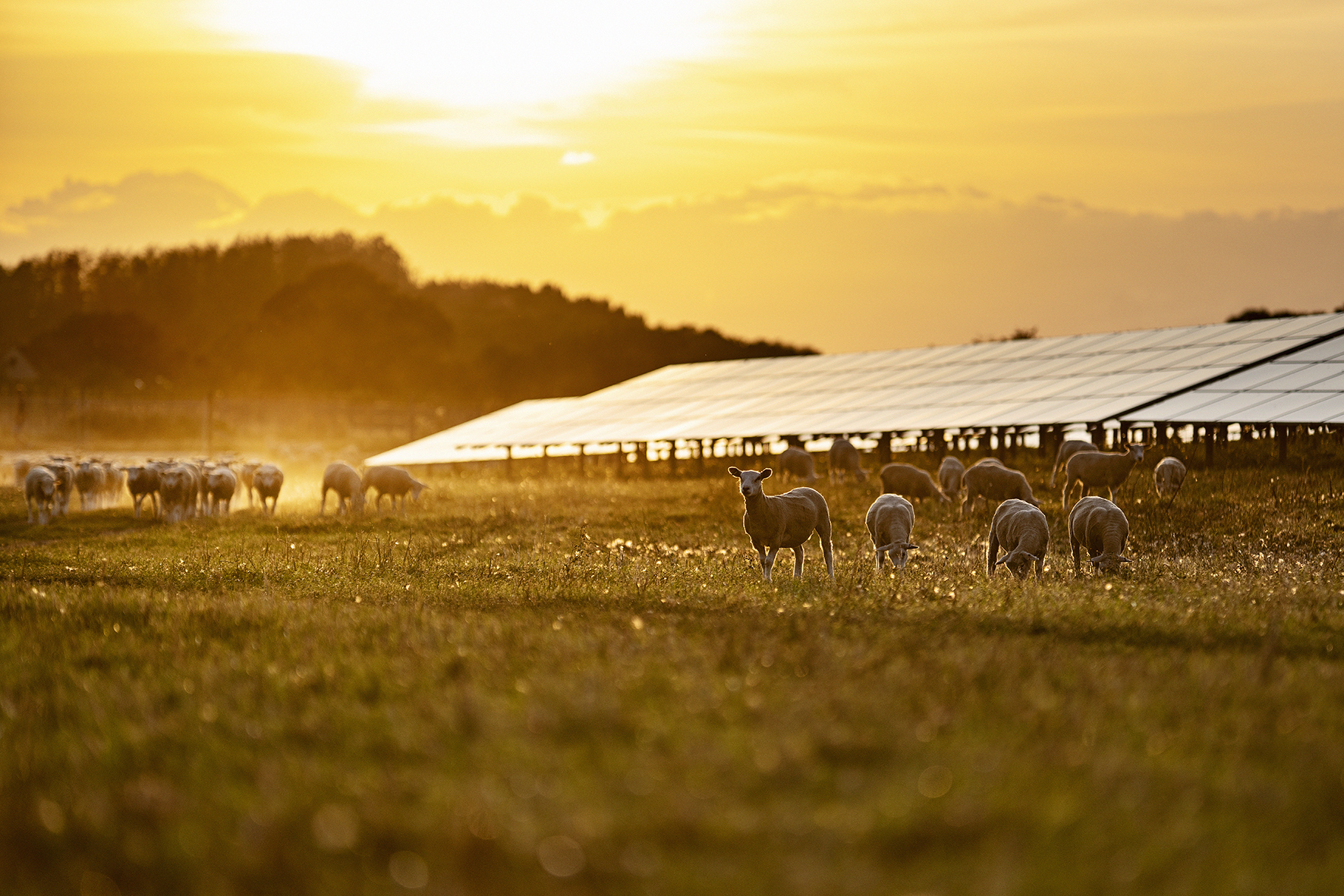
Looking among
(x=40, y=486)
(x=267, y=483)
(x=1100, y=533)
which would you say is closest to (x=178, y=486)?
(x=267, y=483)

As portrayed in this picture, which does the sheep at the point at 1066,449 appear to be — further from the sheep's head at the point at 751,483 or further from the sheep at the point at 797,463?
the sheep's head at the point at 751,483

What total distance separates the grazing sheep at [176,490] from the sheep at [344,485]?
3205mm

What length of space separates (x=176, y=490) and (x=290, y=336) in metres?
89.3

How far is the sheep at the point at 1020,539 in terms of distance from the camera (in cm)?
1672

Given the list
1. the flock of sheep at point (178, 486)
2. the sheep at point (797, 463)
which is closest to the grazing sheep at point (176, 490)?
the flock of sheep at point (178, 486)

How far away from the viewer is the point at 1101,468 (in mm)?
28969

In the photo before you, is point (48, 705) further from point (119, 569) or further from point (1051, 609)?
point (119, 569)

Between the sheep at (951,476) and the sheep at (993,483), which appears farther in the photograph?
the sheep at (951,476)

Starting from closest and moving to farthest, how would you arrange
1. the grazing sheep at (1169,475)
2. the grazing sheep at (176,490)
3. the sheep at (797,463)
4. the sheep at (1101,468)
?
the sheep at (1101,468) → the grazing sheep at (1169,475) → the grazing sheep at (176,490) → the sheep at (797,463)

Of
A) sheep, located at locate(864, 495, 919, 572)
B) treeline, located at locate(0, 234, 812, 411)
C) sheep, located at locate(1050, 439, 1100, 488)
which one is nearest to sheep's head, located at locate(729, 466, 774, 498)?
sheep, located at locate(864, 495, 919, 572)

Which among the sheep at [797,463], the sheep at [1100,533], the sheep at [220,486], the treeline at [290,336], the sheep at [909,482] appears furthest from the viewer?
the treeline at [290,336]

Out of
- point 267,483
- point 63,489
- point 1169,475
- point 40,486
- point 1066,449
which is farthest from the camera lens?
point 1066,449

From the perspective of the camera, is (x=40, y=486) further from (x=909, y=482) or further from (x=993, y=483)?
(x=993, y=483)

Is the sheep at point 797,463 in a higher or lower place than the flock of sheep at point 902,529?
higher
